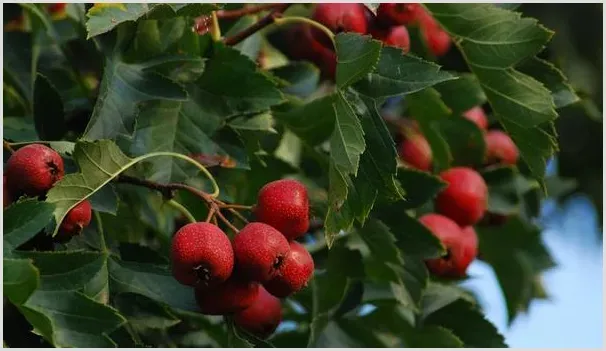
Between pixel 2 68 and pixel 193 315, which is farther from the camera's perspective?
pixel 193 315

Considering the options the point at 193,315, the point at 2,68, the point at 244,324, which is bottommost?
the point at 193,315

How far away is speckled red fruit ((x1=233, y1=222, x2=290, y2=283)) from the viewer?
5.86 feet

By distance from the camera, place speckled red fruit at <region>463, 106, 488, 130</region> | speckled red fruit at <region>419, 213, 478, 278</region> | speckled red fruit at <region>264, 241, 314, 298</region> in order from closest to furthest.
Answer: speckled red fruit at <region>264, 241, 314, 298</region>
speckled red fruit at <region>419, 213, 478, 278</region>
speckled red fruit at <region>463, 106, 488, 130</region>

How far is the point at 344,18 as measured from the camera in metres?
2.19

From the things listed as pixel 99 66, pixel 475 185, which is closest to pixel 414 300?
pixel 475 185

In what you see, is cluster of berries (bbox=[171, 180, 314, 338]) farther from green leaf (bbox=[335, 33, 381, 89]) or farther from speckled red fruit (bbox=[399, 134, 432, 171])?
speckled red fruit (bbox=[399, 134, 432, 171])

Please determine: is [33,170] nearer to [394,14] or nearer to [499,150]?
[394,14]

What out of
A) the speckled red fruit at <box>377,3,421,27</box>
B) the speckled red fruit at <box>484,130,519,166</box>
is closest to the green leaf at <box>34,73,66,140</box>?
the speckled red fruit at <box>377,3,421,27</box>

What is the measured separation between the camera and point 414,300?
2.29 m

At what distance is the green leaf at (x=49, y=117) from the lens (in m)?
2.02

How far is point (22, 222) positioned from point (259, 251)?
0.33 m

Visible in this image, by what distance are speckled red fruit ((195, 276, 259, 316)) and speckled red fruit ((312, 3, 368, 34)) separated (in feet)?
1.78

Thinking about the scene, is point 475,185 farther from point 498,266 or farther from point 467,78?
point 498,266

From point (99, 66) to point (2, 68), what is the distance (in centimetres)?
16
